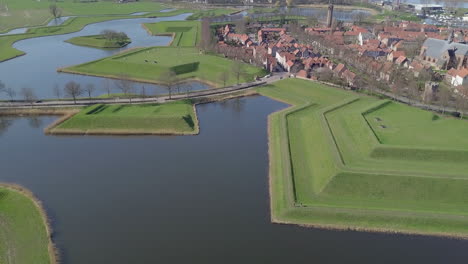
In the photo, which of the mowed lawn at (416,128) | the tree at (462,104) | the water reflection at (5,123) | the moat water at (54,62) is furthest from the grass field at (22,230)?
the tree at (462,104)

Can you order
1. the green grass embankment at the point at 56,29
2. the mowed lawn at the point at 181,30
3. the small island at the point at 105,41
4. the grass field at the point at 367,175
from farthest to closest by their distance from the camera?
1. the mowed lawn at the point at 181,30
2. the small island at the point at 105,41
3. the green grass embankment at the point at 56,29
4. the grass field at the point at 367,175

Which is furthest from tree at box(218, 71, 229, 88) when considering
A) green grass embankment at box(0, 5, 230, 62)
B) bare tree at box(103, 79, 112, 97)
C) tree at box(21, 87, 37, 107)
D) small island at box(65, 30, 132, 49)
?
green grass embankment at box(0, 5, 230, 62)

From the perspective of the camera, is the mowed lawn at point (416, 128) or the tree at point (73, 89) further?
the tree at point (73, 89)

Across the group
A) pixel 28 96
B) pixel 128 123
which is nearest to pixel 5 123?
pixel 28 96

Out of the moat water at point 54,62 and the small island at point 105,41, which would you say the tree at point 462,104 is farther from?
the small island at point 105,41

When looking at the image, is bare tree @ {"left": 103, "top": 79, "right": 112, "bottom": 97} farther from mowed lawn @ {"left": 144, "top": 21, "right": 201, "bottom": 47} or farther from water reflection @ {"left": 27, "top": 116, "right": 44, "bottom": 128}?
mowed lawn @ {"left": 144, "top": 21, "right": 201, "bottom": 47}

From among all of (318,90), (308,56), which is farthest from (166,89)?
(308,56)

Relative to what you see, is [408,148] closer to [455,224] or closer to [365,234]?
[455,224]

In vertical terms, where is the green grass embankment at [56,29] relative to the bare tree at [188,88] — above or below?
above
